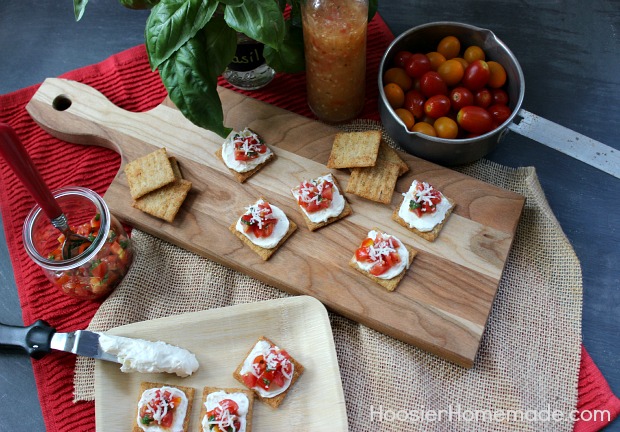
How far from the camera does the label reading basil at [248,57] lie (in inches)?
82.9

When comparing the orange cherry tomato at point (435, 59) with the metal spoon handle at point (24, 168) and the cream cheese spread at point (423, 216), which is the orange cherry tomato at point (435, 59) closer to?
the cream cheese spread at point (423, 216)

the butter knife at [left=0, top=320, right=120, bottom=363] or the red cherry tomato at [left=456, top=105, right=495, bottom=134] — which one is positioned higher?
the red cherry tomato at [left=456, top=105, right=495, bottom=134]

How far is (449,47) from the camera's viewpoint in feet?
7.02

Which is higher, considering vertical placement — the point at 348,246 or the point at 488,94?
the point at 488,94

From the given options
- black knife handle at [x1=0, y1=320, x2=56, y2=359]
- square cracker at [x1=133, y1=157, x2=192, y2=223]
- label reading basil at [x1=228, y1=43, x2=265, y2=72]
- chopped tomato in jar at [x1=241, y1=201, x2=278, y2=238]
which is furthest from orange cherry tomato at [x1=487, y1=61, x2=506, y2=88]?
black knife handle at [x1=0, y1=320, x2=56, y2=359]

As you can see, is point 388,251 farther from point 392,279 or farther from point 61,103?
point 61,103

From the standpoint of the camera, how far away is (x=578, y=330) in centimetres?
188

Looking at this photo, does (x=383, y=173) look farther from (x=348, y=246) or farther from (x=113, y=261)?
(x=113, y=261)

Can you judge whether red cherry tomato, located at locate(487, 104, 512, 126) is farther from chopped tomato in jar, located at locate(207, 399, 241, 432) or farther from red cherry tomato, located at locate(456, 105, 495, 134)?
chopped tomato in jar, located at locate(207, 399, 241, 432)

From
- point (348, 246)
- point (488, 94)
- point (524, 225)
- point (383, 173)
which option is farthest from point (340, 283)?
point (488, 94)

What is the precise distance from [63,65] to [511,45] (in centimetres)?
186

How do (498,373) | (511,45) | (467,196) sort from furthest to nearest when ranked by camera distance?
(511,45)
(467,196)
(498,373)

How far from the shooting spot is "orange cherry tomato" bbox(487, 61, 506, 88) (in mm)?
2092

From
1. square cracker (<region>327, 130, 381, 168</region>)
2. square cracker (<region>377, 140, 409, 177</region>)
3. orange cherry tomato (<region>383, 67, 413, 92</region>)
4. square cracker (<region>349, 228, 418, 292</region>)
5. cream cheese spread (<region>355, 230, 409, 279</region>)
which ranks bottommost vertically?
square cracker (<region>349, 228, 418, 292</region>)
